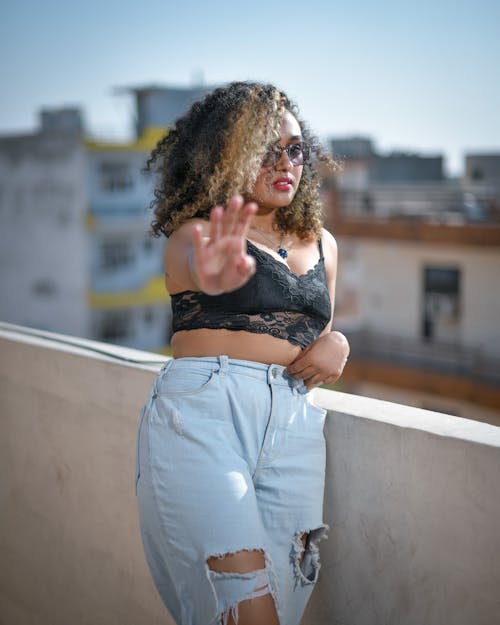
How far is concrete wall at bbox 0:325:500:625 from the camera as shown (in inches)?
79.6

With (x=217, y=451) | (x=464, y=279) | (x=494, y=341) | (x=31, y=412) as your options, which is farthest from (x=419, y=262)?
(x=217, y=451)

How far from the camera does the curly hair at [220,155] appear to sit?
2.29 metres

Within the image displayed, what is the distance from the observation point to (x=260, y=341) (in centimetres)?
220

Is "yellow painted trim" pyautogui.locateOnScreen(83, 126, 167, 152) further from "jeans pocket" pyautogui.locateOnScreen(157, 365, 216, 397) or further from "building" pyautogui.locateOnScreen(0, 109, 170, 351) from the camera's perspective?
"jeans pocket" pyautogui.locateOnScreen(157, 365, 216, 397)

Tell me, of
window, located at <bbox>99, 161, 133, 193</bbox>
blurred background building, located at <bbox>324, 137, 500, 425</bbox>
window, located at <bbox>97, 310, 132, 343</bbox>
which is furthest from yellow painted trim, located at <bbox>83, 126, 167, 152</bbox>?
blurred background building, located at <bbox>324, 137, 500, 425</bbox>

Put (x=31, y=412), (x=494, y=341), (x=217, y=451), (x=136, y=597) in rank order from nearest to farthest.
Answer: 1. (x=217, y=451)
2. (x=136, y=597)
3. (x=31, y=412)
4. (x=494, y=341)

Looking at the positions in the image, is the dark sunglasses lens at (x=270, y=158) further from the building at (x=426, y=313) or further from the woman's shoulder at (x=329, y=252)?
the building at (x=426, y=313)

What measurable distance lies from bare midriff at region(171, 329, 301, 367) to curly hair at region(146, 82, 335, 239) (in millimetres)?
319

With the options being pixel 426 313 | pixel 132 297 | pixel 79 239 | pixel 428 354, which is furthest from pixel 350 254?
pixel 79 239

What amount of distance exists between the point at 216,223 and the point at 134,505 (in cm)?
A: 133

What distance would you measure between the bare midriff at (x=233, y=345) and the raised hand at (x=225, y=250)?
1.03 ft

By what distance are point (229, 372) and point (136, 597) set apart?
3.75 ft

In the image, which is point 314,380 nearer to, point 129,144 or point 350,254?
Answer: point 350,254

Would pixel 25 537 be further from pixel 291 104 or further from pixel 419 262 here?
pixel 419 262
